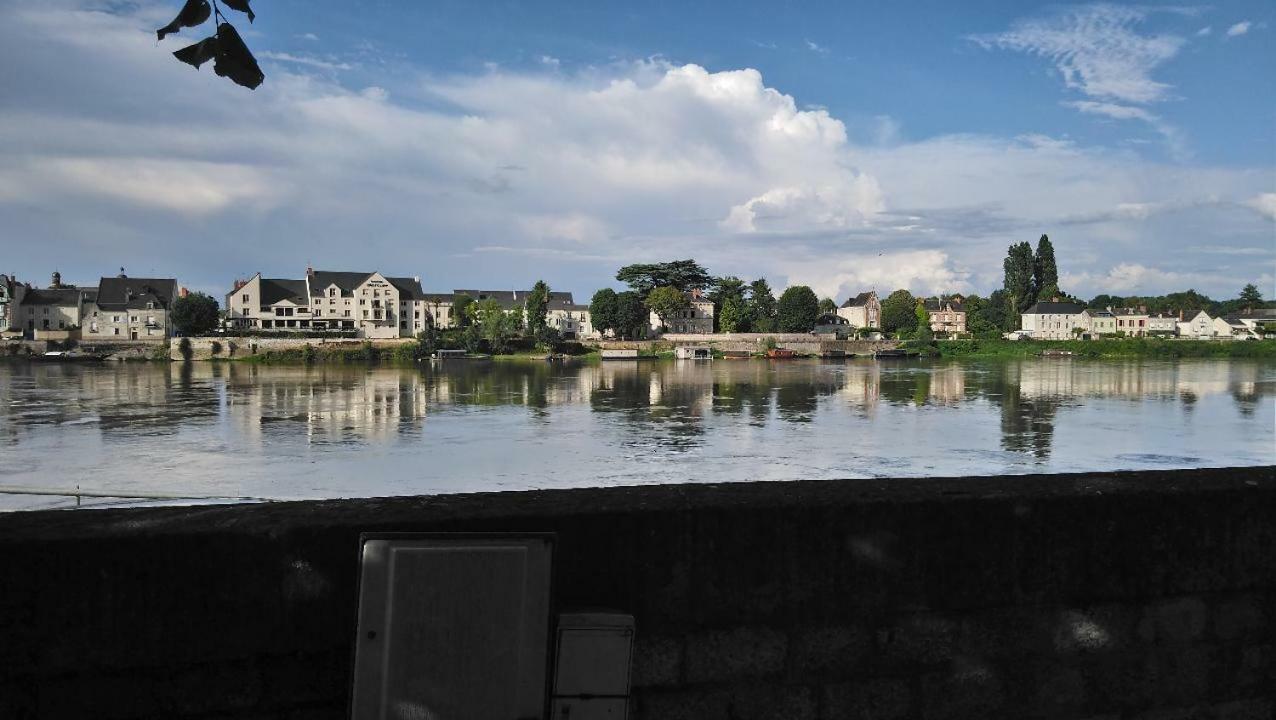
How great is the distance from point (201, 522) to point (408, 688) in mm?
875

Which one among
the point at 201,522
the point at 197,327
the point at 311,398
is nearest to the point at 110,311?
the point at 197,327

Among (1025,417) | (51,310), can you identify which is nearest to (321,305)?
(51,310)

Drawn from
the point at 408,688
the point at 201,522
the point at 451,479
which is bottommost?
the point at 451,479

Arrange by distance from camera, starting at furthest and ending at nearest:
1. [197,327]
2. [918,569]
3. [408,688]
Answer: [197,327] < [918,569] < [408,688]

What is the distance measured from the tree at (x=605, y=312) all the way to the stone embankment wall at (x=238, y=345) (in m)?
37.4

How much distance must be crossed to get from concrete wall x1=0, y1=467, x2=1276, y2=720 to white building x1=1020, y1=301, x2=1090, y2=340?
14306cm

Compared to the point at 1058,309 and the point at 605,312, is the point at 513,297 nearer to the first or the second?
the point at 605,312

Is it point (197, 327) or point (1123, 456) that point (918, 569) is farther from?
point (197, 327)

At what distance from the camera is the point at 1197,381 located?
58.2 m

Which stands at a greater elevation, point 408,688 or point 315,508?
point 315,508

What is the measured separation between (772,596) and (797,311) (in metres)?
144

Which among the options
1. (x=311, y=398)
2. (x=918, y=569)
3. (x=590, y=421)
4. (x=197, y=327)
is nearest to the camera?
(x=918, y=569)

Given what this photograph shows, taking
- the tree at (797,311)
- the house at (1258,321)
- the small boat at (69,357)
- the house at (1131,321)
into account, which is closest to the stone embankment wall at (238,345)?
the small boat at (69,357)

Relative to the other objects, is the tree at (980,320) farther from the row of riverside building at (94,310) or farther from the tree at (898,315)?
the row of riverside building at (94,310)
